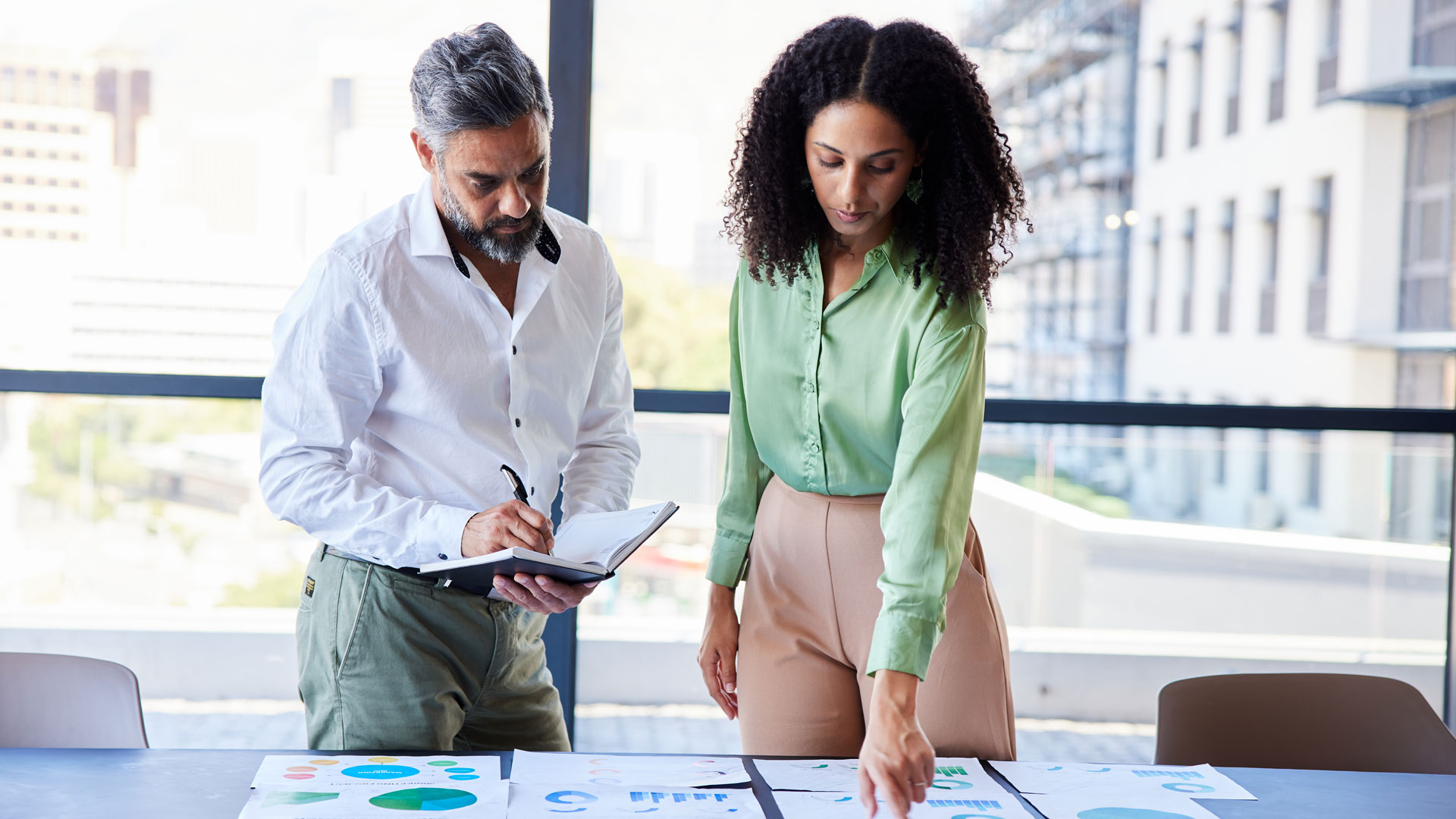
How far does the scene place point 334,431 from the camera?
1.64 metres

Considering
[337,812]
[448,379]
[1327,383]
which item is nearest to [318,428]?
[448,379]

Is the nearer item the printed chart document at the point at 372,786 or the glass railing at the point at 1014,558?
the printed chart document at the point at 372,786

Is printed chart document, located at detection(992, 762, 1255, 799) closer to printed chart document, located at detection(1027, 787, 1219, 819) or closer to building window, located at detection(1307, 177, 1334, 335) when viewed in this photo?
printed chart document, located at detection(1027, 787, 1219, 819)

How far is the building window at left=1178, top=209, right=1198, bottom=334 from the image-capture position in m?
3.13

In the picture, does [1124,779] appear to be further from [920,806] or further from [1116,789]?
[920,806]

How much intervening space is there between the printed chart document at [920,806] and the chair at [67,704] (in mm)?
1097

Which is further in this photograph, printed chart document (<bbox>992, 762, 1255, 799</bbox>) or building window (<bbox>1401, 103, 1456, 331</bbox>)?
building window (<bbox>1401, 103, 1456, 331</bbox>)

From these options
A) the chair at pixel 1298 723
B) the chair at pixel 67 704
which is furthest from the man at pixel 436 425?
the chair at pixel 1298 723

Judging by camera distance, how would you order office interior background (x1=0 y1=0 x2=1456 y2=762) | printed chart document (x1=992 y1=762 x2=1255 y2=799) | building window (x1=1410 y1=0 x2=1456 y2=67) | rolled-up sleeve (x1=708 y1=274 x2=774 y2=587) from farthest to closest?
building window (x1=1410 y1=0 x2=1456 y2=67)
office interior background (x1=0 y1=0 x2=1456 y2=762)
rolled-up sleeve (x1=708 y1=274 x2=774 y2=587)
printed chart document (x1=992 y1=762 x2=1255 y2=799)

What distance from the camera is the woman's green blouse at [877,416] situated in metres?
1.37

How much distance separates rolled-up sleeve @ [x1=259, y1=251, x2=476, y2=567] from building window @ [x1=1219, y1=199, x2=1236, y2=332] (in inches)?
93.2

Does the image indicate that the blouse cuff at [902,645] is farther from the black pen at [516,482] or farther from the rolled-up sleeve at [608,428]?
the rolled-up sleeve at [608,428]

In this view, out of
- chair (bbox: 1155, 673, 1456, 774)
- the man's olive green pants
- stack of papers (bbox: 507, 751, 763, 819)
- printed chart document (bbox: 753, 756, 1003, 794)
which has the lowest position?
chair (bbox: 1155, 673, 1456, 774)

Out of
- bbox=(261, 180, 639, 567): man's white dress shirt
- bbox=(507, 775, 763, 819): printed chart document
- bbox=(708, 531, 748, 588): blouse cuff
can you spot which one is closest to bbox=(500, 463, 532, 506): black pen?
bbox=(261, 180, 639, 567): man's white dress shirt
